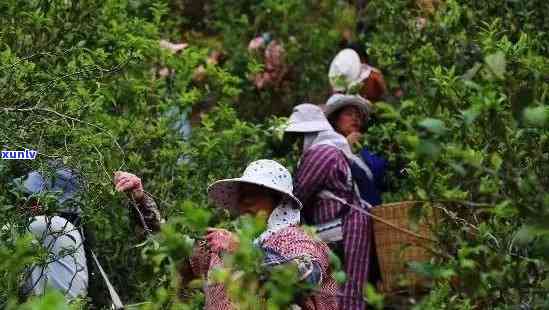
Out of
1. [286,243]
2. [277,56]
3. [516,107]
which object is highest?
[516,107]

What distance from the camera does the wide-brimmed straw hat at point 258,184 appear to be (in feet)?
17.3

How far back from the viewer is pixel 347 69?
880 cm

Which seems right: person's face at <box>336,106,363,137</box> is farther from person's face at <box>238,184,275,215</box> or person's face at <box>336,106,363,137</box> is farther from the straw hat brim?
person's face at <box>238,184,275,215</box>

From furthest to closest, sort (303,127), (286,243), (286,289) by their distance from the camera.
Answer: (303,127), (286,243), (286,289)

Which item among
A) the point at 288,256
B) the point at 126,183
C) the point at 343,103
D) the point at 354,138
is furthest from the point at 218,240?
the point at 343,103

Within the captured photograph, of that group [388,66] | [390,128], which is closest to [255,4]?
[388,66]

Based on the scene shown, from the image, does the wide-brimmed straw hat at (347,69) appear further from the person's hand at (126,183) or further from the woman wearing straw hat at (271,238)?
the person's hand at (126,183)

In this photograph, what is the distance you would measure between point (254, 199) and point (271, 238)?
321mm

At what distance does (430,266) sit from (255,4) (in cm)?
743

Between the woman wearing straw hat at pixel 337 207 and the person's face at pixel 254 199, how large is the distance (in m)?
1.39

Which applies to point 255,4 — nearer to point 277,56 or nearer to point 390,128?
point 277,56

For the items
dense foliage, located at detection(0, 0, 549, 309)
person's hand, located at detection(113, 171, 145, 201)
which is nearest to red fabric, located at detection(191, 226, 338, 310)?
dense foliage, located at detection(0, 0, 549, 309)

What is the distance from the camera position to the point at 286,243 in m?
5.07

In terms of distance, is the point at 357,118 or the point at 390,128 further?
the point at 357,118
